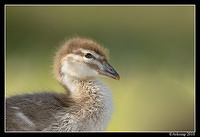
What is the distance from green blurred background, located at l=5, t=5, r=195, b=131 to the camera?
5195 mm

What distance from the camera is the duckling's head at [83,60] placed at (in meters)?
3.40

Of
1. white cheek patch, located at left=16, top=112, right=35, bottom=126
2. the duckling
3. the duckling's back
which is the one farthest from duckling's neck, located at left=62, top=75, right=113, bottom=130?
white cheek patch, located at left=16, top=112, right=35, bottom=126

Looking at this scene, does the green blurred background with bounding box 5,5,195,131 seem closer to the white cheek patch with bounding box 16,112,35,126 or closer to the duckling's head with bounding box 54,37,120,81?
the duckling's head with bounding box 54,37,120,81

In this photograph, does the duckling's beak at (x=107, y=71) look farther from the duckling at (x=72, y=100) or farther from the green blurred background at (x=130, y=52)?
the green blurred background at (x=130, y=52)

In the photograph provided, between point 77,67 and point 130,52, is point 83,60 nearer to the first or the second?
point 77,67

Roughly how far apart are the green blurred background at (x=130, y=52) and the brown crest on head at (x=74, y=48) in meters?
1.10

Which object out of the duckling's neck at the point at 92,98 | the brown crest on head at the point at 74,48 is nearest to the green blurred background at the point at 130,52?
the brown crest on head at the point at 74,48

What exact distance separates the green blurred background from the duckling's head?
3.91 ft

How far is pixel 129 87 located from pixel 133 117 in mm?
987

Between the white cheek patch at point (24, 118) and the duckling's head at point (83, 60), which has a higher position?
the duckling's head at point (83, 60)

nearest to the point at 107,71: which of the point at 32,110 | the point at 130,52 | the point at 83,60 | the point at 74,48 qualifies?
the point at 83,60

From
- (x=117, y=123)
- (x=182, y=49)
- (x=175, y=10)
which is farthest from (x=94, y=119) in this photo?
(x=175, y=10)

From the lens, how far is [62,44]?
3611 mm

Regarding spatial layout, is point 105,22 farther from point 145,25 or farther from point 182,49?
point 182,49
